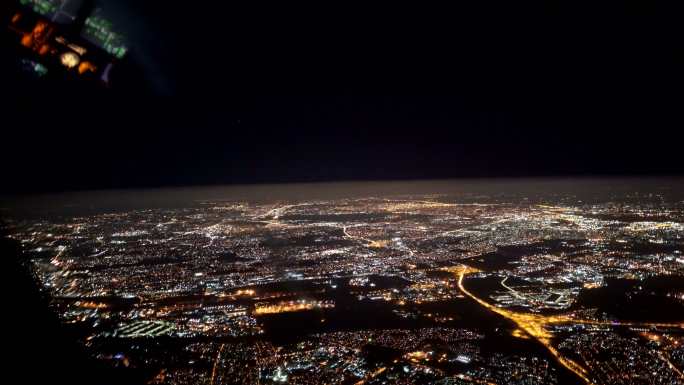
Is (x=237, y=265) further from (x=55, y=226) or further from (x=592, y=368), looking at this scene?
(x=55, y=226)

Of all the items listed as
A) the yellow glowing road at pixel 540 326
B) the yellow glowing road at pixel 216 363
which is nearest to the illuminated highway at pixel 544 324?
the yellow glowing road at pixel 540 326

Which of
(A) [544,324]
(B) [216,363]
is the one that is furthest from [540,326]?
(B) [216,363]

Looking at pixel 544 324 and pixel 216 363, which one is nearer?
pixel 216 363

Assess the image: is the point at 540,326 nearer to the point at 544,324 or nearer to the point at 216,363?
the point at 544,324

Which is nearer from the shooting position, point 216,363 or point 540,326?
point 216,363

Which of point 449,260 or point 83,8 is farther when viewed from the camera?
point 449,260

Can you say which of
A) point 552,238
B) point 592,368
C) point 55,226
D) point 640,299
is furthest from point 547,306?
point 55,226

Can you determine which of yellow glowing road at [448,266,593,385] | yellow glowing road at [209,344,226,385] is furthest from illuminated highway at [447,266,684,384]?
yellow glowing road at [209,344,226,385]

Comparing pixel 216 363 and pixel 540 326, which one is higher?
pixel 540 326

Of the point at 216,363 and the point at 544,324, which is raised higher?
the point at 544,324
